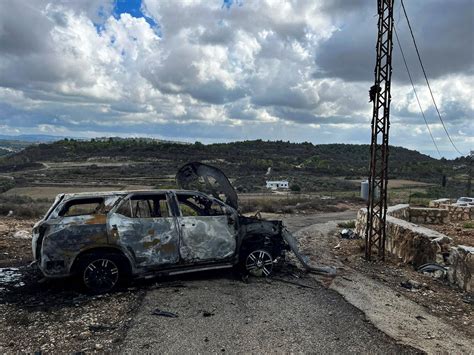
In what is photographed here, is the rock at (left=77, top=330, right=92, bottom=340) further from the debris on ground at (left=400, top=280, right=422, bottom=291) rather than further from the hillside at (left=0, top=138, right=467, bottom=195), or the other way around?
the hillside at (left=0, top=138, right=467, bottom=195)

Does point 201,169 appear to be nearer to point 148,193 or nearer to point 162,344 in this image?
point 148,193

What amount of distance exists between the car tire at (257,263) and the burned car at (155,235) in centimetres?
2

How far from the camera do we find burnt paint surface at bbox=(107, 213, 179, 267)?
24.3ft

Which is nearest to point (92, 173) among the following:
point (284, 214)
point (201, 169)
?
point (284, 214)

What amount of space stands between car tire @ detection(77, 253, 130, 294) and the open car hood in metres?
2.24

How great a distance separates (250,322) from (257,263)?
228 centimetres

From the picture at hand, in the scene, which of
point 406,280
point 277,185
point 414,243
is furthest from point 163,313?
point 277,185

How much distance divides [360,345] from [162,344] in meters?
2.52

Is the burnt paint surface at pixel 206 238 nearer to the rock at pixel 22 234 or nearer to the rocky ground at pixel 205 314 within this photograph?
the rocky ground at pixel 205 314

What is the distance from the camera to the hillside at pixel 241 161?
64.7m

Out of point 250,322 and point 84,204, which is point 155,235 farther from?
point 250,322

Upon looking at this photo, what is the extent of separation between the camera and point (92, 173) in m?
61.5

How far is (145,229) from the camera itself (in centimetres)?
758

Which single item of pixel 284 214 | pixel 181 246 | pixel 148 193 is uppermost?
pixel 148 193
